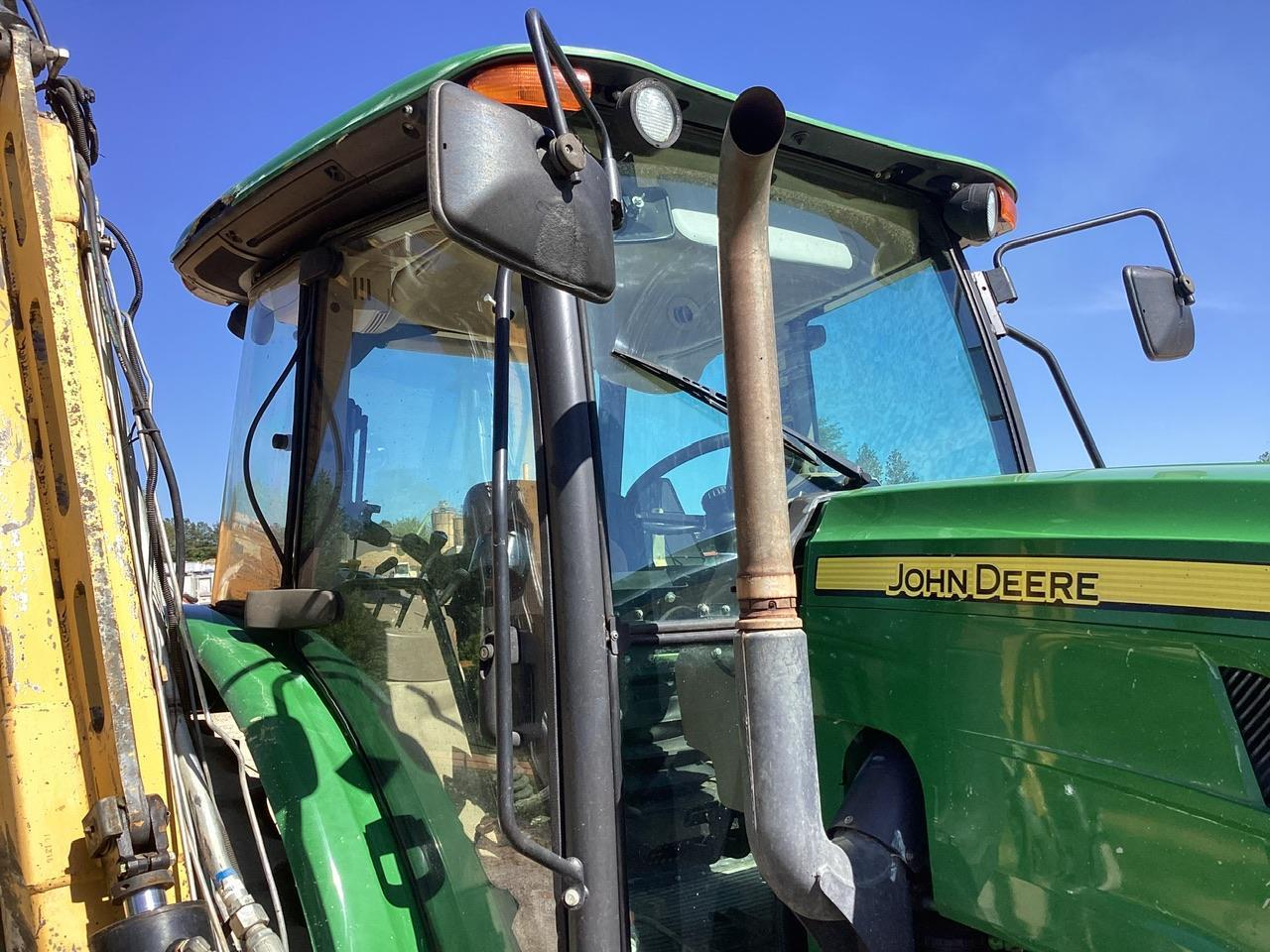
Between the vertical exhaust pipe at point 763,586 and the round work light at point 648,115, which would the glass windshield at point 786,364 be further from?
the vertical exhaust pipe at point 763,586

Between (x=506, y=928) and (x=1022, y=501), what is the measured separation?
106 centimetres

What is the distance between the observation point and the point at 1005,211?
2.34m

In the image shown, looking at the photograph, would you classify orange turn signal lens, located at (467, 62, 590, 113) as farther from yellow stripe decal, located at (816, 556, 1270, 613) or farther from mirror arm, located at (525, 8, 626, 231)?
yellow stripe decal, located at (816, 556, 1270, 613)

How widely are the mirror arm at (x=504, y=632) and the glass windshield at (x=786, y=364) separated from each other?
0.16 metres

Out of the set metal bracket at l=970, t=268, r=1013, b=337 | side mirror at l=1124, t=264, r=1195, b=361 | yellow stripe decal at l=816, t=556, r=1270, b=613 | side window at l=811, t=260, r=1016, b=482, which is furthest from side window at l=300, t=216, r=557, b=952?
side mirror at l=1124, t=264, r=1195, b=361

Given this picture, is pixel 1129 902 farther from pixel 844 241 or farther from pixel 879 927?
pixel 844 241

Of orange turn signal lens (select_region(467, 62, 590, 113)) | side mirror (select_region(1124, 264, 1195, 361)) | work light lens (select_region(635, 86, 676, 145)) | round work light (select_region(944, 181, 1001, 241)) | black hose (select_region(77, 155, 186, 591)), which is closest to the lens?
orange turn signal lens (select_region(467, 62, 590, 113))

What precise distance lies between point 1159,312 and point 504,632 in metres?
1.78

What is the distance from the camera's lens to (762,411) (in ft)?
4.14

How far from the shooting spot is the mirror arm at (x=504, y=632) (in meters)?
1.43

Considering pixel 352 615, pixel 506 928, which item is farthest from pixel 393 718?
pixel 506 928

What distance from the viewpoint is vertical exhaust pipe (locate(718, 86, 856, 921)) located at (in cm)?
126

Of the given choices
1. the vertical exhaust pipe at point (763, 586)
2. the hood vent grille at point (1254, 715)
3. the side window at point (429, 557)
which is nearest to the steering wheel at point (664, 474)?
the side window at point (429, 557)

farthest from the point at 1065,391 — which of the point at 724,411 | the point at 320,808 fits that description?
the point at 320,808
